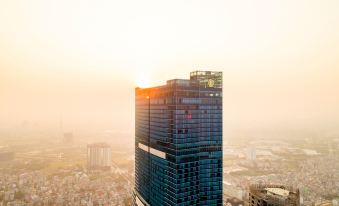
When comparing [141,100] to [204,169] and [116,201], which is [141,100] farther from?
[116,201]

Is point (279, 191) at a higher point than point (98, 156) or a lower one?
higher

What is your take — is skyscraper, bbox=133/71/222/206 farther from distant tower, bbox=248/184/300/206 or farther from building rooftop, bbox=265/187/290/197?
building rooftop, bbox=265/187/290/197

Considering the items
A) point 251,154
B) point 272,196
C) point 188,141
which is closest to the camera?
point 188,141

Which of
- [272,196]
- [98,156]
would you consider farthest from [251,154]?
[272,196]

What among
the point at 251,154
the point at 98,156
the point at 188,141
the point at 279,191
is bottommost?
the point at 251,154

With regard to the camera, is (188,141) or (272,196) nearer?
(188,141)

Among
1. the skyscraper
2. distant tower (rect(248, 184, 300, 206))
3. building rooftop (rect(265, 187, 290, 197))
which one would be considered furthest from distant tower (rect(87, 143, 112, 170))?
building rooftop (rect(265, 187, 290, 197))

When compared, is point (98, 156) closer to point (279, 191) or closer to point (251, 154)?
point (251, 154)
